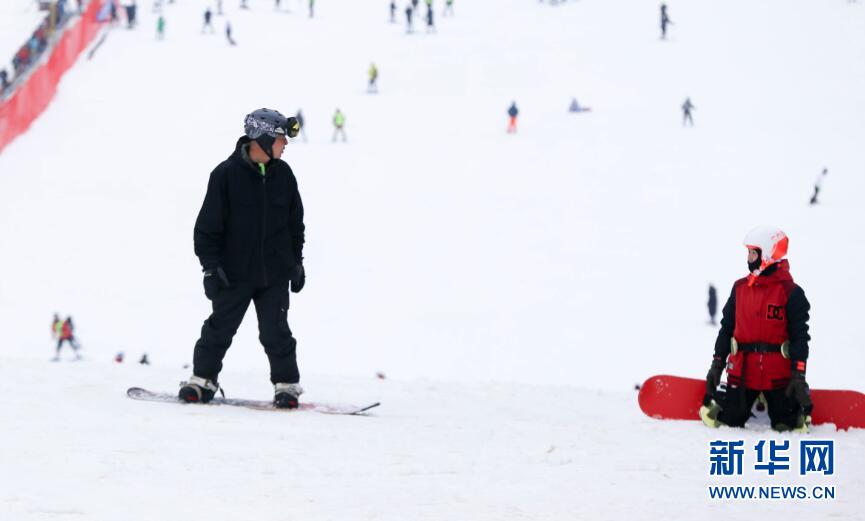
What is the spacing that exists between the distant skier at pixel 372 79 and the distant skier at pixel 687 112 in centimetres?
791

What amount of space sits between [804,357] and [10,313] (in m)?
16.4

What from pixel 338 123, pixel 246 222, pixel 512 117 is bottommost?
pixel 246 222

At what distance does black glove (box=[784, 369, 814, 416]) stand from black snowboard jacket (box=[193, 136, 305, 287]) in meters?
2.47

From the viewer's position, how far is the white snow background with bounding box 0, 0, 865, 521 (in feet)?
16.1

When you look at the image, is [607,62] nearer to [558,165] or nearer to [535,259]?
[558,165]

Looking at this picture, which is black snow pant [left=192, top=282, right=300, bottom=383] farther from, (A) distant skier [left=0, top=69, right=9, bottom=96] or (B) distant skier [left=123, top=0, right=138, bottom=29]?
(B) distant skier [left=123, top=0, right=138, bottom=29]

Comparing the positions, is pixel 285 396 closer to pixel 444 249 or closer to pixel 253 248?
pixel 253 248

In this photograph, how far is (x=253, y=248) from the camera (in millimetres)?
6465

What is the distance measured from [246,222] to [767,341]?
2.63 meters

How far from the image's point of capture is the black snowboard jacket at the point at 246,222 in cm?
639

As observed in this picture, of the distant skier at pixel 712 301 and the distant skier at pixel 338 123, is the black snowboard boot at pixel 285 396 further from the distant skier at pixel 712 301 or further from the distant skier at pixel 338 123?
the distant skier at pixel 338 123

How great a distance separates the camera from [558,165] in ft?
96.9

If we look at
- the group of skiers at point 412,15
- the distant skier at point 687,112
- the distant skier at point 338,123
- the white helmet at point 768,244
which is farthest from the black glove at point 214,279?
the group of skiers at point 412,15

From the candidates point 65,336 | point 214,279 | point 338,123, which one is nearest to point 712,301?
point 65,336
